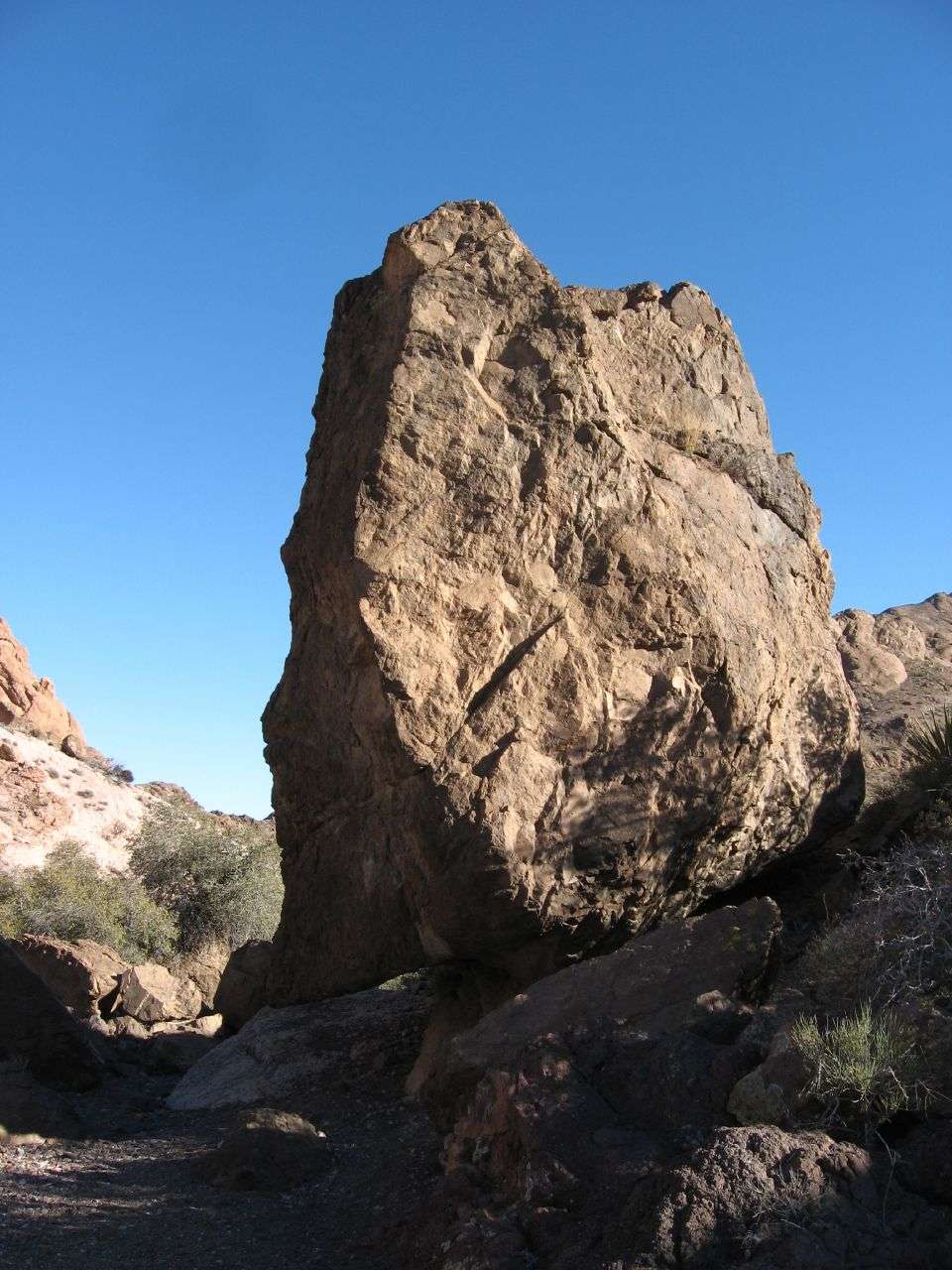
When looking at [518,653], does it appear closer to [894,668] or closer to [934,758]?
[934,758]

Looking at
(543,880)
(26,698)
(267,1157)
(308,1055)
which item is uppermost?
(26,698)

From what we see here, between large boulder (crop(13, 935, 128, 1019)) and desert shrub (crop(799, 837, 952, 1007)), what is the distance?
953 cm

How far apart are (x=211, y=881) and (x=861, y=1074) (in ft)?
65.0

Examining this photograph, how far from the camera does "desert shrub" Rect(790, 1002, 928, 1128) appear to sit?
458 centimetres

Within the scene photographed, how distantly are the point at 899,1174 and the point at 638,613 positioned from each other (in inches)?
173

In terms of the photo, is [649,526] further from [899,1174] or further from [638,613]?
[899,1174]

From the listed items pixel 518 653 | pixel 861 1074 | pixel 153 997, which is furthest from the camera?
pixel 153 997

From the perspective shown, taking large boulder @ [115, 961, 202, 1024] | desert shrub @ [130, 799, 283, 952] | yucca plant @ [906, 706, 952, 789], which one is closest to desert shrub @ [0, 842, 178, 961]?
desert shrub @ [130, 799, 283, 952]

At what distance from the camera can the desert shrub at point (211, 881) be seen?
21812 mm

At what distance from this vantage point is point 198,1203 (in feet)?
21.0

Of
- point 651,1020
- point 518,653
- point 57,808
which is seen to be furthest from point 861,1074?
point 57,808

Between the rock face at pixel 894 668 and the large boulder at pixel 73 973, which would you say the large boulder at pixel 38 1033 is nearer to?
the large boulder at pixel 73 973

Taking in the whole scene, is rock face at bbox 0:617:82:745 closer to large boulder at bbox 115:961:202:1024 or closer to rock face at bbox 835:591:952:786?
large boulder at bbox 115:961:202:1024

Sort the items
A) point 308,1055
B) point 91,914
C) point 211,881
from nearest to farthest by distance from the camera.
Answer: point 308,1055 → point 91,914 → point 211,881
